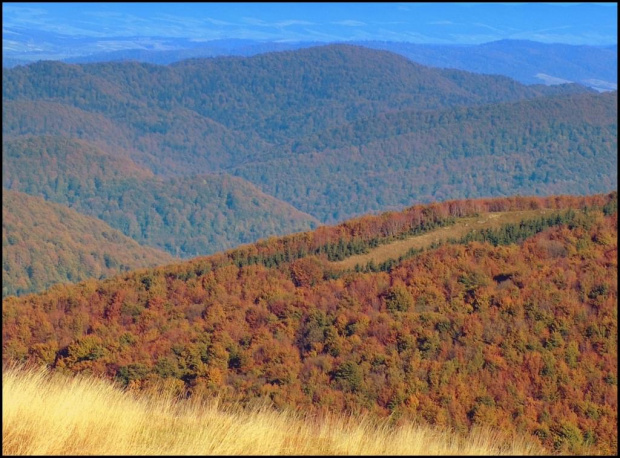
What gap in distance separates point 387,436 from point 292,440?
1.12 metres

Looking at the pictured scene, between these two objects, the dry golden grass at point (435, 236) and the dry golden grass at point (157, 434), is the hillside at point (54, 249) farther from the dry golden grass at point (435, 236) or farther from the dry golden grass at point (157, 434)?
the dry golden grass at point (157, 434)

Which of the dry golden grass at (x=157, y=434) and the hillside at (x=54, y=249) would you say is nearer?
the dry golden grass at (x=157, y=434)

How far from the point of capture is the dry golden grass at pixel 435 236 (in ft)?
140

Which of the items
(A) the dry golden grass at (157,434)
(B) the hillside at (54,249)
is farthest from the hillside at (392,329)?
(B) the hillside at (54,249)

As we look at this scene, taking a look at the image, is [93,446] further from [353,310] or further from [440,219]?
[440,219]

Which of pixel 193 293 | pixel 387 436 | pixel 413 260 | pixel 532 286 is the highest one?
pixel 387 436

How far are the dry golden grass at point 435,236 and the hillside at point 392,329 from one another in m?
0.96

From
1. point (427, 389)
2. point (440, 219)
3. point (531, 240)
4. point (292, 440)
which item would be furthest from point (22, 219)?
point (292, 440)

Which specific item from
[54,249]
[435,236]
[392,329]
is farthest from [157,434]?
[54,249]

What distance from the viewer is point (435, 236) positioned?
4400cm

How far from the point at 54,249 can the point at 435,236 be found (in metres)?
101

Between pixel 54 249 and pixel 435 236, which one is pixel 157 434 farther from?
pixel 54 249

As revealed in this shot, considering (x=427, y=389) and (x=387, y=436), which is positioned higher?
(x=387, y=436)

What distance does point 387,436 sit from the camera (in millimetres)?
9258
